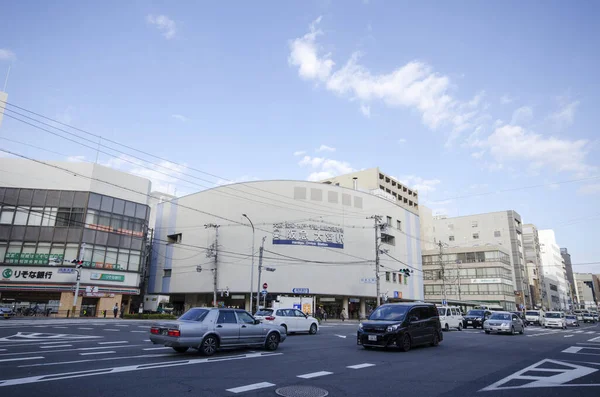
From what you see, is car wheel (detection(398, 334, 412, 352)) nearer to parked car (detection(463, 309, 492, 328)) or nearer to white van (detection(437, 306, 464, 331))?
white van (detection(437, 306, 464, 331))

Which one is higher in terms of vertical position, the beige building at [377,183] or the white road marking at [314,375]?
the beige building at [377,183]

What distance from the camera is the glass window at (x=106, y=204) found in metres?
47.3

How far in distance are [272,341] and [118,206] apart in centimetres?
4202

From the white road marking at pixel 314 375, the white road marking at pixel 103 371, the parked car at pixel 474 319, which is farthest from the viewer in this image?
the parked car at pixel 474 319

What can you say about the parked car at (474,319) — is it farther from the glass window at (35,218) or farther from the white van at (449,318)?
the glass window at (35,218)

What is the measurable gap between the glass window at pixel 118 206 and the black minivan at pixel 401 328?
4273 cm

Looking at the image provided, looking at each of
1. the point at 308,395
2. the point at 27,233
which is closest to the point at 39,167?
the point at 27,233

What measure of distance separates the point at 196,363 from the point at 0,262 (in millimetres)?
45281

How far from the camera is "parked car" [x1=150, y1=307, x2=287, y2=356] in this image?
11172 millimetres

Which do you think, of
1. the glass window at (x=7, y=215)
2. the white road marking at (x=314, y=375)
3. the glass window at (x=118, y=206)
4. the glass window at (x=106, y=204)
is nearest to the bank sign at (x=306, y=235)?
the glass window at (x=118, y=206)

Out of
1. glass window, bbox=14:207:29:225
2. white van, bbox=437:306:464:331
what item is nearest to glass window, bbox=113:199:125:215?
glass window, bbox=14:207:29:225

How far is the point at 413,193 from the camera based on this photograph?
329 feet

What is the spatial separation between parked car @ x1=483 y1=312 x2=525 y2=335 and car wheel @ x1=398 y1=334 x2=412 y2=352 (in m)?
13.9

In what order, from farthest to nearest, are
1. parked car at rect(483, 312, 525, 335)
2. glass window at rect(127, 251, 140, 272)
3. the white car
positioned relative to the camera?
1. glass window at rect(127, 251, 140, 272)
2. parked car at rect(483, 312, 525, 335)
3. the white car
